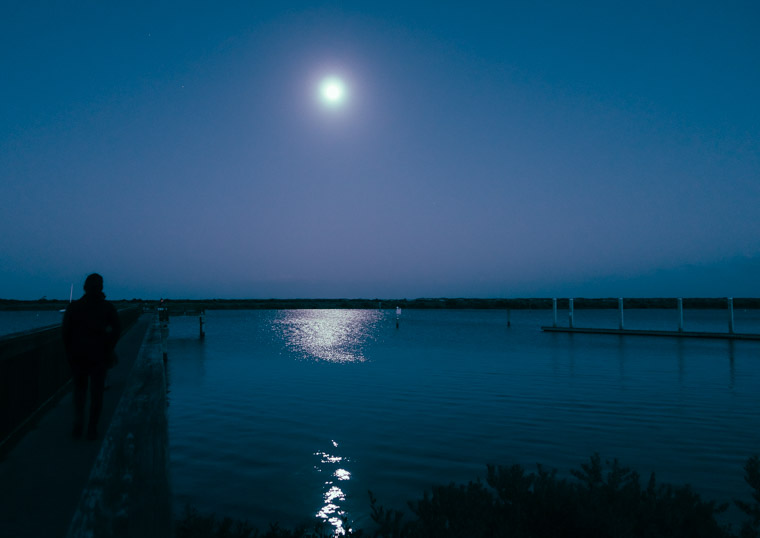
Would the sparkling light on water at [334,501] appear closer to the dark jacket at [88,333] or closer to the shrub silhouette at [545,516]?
the shrub silhouette at [545,516]

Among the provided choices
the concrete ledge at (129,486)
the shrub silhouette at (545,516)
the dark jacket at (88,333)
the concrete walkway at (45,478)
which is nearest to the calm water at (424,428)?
the concrete walkway at (45,478)

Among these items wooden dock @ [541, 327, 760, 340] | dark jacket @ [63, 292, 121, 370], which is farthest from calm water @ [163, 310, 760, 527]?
wooden dock @ [541, 327, 760, 340]

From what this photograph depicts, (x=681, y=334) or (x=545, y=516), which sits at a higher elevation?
(x=545, y=516)

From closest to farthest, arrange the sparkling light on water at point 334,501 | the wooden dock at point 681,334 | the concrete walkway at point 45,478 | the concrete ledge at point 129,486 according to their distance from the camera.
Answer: the concrete ledge at point 129,486 → the concrete walkway at point 45,478 → the sparkling light on water at point 334,501 → the wooden dock at point 681,334

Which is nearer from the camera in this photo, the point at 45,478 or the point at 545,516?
the point at 545,516

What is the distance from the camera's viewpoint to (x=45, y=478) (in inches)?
218

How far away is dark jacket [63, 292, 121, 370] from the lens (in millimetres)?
7016

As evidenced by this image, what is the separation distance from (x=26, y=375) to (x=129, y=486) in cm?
691

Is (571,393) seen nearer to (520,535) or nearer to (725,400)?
(725,400)

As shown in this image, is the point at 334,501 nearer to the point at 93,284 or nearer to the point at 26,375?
the point at 93,284

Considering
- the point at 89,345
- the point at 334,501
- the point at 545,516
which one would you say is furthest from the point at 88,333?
the point at 545,516

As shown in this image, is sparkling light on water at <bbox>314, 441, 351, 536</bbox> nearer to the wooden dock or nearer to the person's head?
the person's head

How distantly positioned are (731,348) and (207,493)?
35.3 m

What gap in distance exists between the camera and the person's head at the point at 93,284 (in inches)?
284
